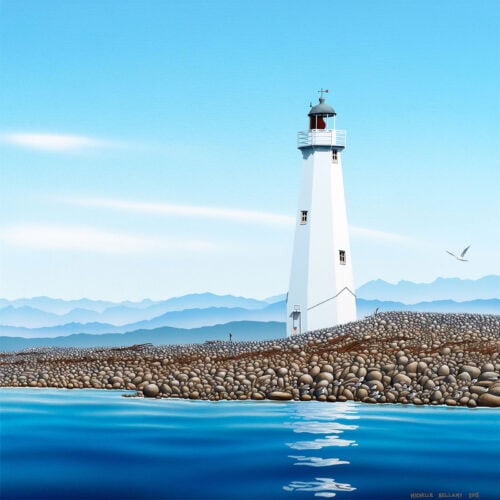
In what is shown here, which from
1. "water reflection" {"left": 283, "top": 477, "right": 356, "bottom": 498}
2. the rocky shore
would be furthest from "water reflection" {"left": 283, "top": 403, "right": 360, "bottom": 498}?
the rocky shore

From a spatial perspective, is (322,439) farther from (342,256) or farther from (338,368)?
(342,256)

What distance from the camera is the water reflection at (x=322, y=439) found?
1260cm

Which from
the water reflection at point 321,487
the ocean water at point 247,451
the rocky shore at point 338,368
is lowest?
the water reflection at point 321,487

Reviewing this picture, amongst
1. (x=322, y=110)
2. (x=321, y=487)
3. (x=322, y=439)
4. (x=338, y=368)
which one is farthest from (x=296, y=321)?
(x=321, y=487)

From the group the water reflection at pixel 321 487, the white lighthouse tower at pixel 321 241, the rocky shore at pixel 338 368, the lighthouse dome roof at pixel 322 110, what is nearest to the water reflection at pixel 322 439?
the water reflection at pixel 321 487

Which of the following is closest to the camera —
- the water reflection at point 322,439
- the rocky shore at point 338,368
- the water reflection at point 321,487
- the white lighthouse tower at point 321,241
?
the water reflection at point 321,487

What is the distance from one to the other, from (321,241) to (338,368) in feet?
40.1

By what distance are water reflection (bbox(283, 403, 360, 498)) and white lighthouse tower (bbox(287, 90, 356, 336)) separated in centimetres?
1413

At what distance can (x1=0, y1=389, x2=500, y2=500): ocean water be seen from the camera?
12672 millimetres

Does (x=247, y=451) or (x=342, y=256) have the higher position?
(x=342, y=256)

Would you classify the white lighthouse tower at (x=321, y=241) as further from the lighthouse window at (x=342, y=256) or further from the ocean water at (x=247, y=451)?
the ocean water at (x=247, y=451)

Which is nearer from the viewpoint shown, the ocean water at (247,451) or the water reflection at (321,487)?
the water reflection at (321,487)

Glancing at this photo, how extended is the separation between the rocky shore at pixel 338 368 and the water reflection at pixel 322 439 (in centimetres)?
149

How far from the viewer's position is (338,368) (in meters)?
24.5
